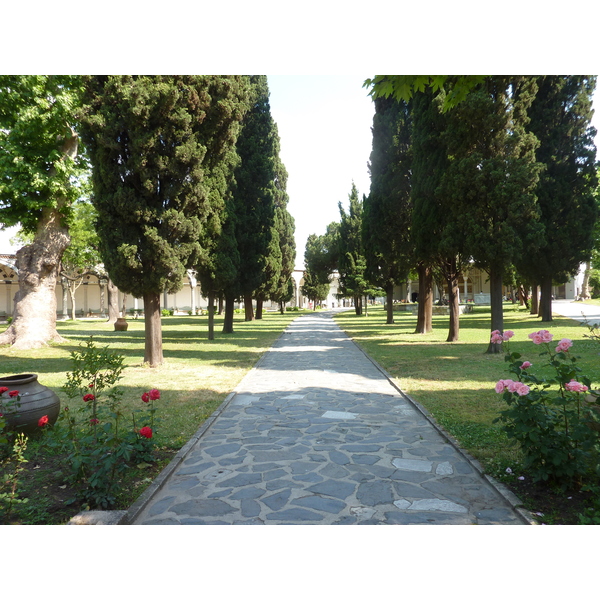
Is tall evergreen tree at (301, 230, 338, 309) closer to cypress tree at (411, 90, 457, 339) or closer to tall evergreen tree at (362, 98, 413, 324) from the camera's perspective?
tall evergreen tree at (362, 98, 413, 324)

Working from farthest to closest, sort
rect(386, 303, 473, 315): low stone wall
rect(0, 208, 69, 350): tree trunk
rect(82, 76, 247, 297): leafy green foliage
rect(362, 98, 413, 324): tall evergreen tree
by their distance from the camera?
rect(386, 303, 473, 315): low stone wall
rect(362, 98, 413, 324): tall evergreen tree
rect(0, 208, 69, 350): tree trunk
rect(82, 76, 247, 297): leafy green foliage

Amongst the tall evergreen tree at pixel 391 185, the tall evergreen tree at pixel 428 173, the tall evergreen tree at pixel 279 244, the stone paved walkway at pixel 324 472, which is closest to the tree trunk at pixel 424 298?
the tall evergreen tree at pixel 391 185

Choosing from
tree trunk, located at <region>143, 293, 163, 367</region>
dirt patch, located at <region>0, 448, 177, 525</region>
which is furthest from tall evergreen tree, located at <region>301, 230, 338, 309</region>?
dirt patch, located at <region>0, 448, 177, 525</region>

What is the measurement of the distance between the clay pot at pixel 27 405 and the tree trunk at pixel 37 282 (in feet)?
38.2

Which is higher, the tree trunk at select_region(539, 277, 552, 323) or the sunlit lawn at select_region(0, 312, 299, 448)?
the tree trunk at select_region(539, 277, 552, 323)

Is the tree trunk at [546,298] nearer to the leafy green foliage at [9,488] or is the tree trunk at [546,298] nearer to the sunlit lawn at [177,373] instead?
the sunlit lawn at [177,373]

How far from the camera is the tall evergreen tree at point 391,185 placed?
18.5 m

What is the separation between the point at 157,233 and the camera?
32.2 ft

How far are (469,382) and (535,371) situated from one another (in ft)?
5.76

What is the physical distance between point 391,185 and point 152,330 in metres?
12.3

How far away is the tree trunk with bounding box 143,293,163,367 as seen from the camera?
1046 cm

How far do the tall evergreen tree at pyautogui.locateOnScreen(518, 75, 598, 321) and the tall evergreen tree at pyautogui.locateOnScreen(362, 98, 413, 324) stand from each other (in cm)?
565

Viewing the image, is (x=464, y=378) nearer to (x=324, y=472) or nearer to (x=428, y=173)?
(x=324, y=472)

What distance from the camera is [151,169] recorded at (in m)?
9.49
